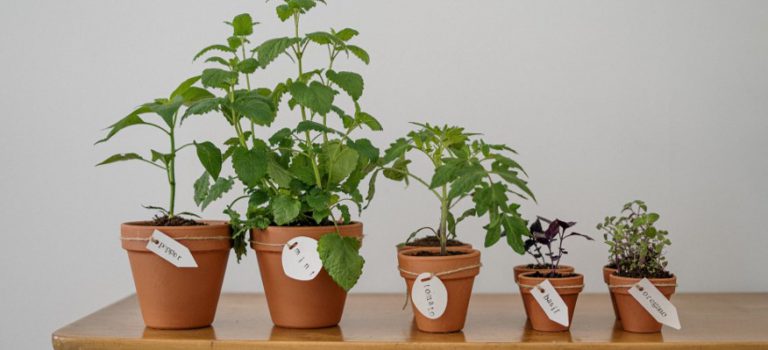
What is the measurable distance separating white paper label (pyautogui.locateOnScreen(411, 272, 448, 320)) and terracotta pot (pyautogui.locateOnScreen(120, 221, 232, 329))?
1.21 feet

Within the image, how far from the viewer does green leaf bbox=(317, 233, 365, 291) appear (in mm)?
1403

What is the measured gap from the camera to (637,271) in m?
1.49

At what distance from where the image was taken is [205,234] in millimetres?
1473

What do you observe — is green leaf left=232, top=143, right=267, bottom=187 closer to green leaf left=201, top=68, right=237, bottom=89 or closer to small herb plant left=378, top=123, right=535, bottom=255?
green leaf left=201, top=68, right=237, bottom=89

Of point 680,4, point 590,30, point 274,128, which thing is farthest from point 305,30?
point 680,4

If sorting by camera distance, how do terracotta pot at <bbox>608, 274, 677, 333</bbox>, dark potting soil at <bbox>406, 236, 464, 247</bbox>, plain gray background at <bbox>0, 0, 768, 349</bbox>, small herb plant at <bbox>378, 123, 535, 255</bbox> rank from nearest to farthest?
small herb plant at <bbox>378, 123, 535, 255</bbox>, terracotta pot at <bbox>608, 274, 677, 333</bbox>, dark potting soil at <bbox>406, 236, 464, 247</bbox>, plain gray background at <bbox>0, 0, 768, 349</bbox>

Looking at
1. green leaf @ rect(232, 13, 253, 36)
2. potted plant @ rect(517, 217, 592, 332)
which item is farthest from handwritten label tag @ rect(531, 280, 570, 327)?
green leaf @ rect(232, 13, 253, 36)

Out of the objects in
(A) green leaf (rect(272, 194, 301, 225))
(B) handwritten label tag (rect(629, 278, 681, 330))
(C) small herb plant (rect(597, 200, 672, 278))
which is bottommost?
(B) handwritten label tag (rect(629, 278, 681, 330))

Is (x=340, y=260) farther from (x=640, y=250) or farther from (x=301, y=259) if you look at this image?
(x=640, y=250)

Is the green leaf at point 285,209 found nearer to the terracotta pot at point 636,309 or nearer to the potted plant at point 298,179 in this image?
the potted plant at point 298,179

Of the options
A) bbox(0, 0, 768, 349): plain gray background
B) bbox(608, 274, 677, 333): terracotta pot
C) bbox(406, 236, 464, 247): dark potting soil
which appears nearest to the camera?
bbox(608, 274, 677, 333): terracotta pot

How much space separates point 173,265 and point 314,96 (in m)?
0.40

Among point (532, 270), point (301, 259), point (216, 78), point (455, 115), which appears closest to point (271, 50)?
point (216, 78)

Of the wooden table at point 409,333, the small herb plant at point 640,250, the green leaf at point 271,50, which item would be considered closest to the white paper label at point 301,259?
the wooden table at point 409,333
